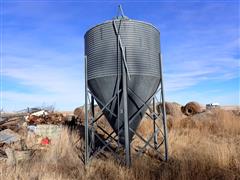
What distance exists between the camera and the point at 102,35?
24.1 feet

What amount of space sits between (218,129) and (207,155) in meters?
6.44

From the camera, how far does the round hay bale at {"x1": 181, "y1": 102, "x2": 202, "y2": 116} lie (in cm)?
1867

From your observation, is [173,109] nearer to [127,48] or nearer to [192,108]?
[192,108]

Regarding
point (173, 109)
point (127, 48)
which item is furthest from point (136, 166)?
point (173, 109)

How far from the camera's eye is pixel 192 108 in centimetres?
1881

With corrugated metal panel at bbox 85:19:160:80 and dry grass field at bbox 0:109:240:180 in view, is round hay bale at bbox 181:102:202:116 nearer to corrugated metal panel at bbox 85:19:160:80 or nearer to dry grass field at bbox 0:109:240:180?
dry grass field at bbox 0:109:240:180

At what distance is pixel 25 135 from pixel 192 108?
11.5 m

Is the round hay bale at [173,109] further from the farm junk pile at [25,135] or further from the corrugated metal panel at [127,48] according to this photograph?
the corrugated metal panel at [127,48]

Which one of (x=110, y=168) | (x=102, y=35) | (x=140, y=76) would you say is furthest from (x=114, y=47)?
(x=110, y=168)

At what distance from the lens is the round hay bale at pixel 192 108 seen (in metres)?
18.7

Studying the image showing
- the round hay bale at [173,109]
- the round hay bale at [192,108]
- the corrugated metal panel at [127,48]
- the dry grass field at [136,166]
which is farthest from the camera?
A: the round hay bale at [192,108]

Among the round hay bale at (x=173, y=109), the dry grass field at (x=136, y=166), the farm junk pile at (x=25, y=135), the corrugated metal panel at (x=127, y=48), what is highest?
the corrugated metal panel at (x=127, y=48)

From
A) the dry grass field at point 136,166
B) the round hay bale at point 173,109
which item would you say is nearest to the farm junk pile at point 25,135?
the dry grass field at point 136,166

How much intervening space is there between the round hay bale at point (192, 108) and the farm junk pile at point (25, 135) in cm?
867
